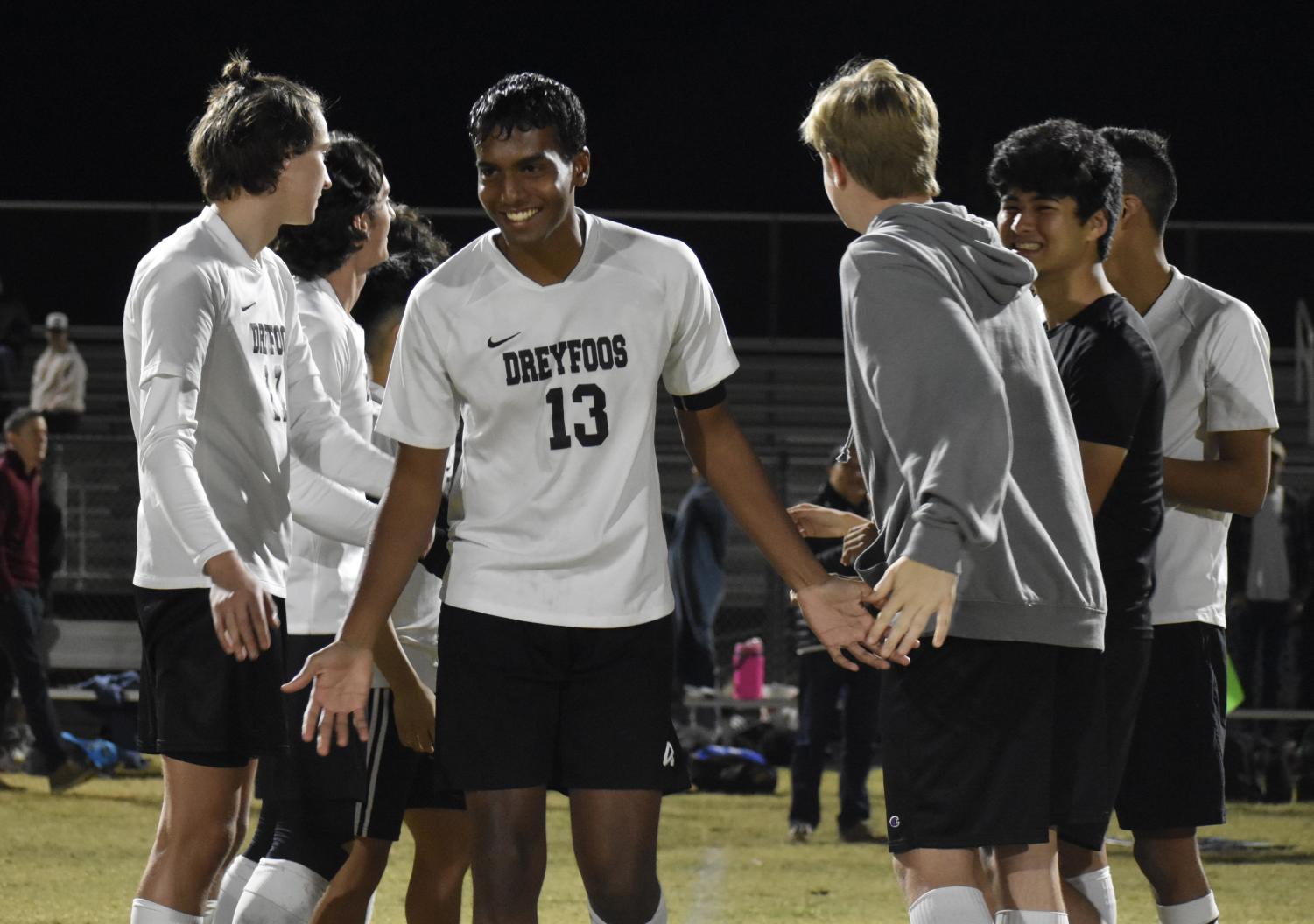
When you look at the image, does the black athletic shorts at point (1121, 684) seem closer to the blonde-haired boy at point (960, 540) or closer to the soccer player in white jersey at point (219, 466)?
the blonde-haired boy at point (960, 540)

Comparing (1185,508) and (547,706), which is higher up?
(1185,508)

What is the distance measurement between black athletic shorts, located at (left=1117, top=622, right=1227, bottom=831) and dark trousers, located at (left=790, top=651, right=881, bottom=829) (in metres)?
4.78

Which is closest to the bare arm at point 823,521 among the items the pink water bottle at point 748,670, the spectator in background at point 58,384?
the pink water bottle at point 748,670

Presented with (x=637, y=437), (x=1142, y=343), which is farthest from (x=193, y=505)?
(x=1142, y=343)

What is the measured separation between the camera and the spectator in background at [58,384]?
16391 mm

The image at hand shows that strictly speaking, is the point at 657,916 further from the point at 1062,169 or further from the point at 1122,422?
the point at 1062,169

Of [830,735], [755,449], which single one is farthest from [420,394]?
[755,449]

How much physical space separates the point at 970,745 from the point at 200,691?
5.12 ft

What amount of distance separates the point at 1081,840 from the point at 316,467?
1.89 meters

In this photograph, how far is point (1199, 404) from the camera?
412 cm

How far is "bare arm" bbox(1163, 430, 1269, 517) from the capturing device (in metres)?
3.96

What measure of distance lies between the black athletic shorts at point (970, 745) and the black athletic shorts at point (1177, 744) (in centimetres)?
97

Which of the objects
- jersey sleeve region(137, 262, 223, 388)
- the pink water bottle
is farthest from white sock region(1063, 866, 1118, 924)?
the pink water bottle

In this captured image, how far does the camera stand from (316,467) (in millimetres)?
3898
